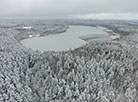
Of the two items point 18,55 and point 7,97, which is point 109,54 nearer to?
point 18,55

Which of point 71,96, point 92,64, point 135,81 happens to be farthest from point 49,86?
point 135,81

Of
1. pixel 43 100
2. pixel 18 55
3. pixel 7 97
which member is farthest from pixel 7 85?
pixel 18 55

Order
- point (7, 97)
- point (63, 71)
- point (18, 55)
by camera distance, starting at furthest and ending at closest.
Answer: point (18, 55)
point (63, 71)
point (7, 97)

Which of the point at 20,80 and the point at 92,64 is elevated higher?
the point at 92,64

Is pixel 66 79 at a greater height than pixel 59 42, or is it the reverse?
pixel 59 42

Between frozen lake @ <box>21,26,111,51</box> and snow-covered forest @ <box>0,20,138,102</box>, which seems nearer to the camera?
snow-covered forest @ <box>0,20,138,102</box>

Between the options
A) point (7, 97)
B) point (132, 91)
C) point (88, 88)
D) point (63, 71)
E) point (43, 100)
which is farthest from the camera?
point (63, 71)

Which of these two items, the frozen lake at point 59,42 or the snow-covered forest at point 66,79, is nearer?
the snow-covered forest at point 66,79

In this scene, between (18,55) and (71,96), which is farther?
(18,55)

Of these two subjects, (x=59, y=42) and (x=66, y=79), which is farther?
(x=59, y=42)

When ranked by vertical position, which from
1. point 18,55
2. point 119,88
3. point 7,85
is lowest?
point 119,88
